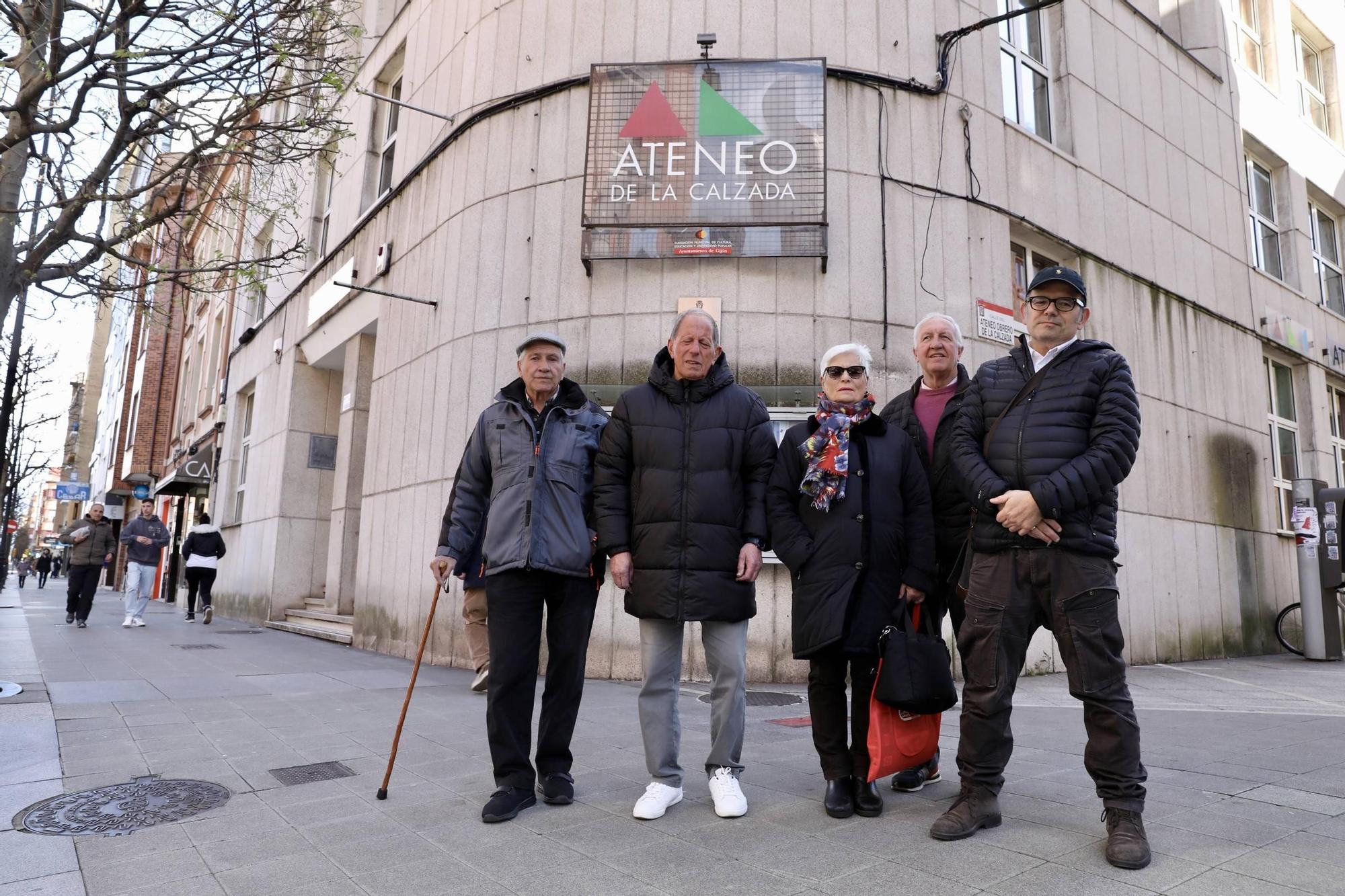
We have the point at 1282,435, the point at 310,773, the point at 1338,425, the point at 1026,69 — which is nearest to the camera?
the point at 310,773

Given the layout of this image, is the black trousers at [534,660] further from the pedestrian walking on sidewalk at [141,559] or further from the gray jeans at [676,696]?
the pedestrian walking on sidewalk at [141,559]

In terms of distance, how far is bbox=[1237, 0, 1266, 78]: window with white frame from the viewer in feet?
46.3

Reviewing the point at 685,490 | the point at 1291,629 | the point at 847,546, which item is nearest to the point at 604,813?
the point at 685,490

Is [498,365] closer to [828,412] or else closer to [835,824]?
[828,412]

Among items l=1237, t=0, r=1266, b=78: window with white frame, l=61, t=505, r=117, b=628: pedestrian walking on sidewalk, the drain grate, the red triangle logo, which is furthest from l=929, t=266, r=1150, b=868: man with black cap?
l=1237, t=0, r=1266, b=78: window with white frame

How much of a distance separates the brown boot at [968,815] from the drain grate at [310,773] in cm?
273

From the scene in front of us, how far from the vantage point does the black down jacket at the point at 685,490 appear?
3.46 m

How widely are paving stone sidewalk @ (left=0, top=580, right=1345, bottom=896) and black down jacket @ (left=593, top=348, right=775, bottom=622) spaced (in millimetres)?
877

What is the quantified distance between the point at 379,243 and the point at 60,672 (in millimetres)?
6630

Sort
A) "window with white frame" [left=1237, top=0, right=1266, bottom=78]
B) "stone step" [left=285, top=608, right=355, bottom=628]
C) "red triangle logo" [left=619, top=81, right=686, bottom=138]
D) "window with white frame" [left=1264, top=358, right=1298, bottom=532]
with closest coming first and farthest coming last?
1. "red triangle logo" [left=619, top=81, right=686, bottom=138]
2. "stone step" [left=285, top=608, right=355, bottom=628]
3. "window with white frame" [left=1264, top=358, right=1298, bottom=532]
4. "window with white frame" [left=1237, top=0, right=1266, bottom=78]

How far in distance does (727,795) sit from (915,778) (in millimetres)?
926

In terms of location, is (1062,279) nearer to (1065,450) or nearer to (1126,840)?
(1065,450)

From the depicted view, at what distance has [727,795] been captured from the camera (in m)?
3.36

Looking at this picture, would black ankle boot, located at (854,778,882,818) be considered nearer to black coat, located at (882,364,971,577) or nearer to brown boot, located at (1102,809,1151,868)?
brown boot, located at (1102,809,1151,868)
